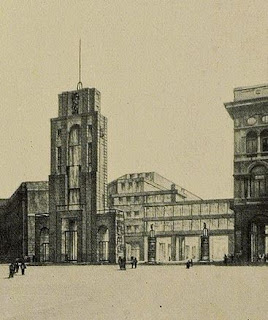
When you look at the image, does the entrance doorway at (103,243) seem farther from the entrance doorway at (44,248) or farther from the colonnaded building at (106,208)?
the entrance doorway at (44,248)

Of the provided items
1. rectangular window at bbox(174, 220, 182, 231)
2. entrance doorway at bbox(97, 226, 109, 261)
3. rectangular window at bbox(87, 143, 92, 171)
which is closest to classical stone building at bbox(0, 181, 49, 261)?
entrance doorway at bbox(97, 226, 109, 261)

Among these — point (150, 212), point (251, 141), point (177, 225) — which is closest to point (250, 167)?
point (251, 141)

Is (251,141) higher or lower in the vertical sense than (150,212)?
higher

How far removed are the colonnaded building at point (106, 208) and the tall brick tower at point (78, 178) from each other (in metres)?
0.08

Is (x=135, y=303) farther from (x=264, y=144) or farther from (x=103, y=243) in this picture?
(x=103, y=243)

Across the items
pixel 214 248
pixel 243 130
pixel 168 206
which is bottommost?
pixel 214 248

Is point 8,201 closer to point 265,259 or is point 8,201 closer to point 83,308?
point 265,259

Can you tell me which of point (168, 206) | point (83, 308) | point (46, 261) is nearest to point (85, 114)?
point (46, 261)

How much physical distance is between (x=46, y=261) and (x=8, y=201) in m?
16.7

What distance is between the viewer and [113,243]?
139 ft

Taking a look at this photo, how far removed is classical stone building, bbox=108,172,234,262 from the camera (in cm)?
5750

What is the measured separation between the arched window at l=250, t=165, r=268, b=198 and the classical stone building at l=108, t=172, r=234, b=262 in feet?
60.3

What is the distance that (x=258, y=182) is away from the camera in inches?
1451

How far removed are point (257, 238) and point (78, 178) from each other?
1500 centimetres
